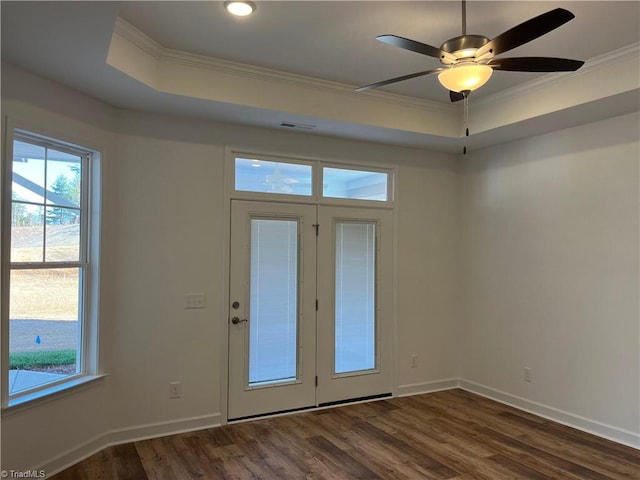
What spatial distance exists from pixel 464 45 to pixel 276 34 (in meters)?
1.34

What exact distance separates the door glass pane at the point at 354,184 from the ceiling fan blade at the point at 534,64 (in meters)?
2.44

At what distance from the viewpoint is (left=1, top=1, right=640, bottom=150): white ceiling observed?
8.05 ft

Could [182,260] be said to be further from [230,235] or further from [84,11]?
[84,11]

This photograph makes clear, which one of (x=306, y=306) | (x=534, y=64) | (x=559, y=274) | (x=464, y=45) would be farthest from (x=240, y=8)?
(x=559, y=274)

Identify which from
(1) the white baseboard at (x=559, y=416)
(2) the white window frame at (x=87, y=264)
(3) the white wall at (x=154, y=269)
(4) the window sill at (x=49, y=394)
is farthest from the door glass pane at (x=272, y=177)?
(1) the white baseboard at (x=559, y=416)

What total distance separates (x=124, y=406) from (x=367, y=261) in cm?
262

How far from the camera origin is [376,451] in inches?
140

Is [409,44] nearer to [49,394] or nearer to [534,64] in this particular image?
[534,64]

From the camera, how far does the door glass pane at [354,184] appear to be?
4633 mm

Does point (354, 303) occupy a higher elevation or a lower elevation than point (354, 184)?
lower

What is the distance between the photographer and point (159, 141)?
387 centimetres

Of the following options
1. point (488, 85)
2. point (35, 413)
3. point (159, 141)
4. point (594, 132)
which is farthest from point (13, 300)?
point (594, 132)

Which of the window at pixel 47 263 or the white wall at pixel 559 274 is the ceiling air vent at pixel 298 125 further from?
the white wall at pixel 559 274

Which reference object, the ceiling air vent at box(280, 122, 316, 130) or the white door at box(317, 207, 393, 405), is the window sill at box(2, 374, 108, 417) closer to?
the white door at box(317, 207, 393, 405)
